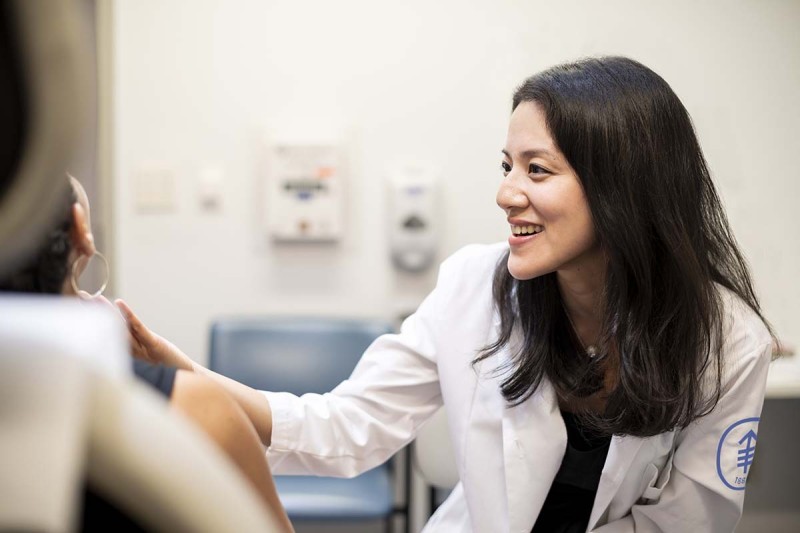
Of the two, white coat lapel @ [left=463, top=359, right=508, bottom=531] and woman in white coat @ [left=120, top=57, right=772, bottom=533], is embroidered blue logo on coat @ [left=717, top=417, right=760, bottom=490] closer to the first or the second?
woman in white coat @ [left=120, top=57, right=772, bottom=533]

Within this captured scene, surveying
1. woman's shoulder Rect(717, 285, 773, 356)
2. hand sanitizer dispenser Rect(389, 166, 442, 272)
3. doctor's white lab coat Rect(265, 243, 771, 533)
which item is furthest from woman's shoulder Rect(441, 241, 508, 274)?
hand sanitizer dispenser Rect(389, 166, 442, 272)

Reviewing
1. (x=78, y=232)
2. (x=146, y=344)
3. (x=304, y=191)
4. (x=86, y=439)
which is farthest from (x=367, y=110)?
(x=86, y=439)

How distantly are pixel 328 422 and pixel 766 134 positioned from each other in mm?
1959

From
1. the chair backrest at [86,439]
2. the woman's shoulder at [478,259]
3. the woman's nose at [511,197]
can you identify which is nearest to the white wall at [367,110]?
the woman's shoulder at [478,259]

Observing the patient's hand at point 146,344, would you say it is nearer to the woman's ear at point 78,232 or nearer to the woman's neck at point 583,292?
the woman's ear at point 78,232

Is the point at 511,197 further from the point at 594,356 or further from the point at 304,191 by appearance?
the point at 304,191

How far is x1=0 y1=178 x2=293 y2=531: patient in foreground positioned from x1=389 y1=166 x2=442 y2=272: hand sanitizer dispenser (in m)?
1.76

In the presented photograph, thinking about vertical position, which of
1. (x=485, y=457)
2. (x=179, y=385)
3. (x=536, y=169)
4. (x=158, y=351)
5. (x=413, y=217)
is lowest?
(x=485, y=457)

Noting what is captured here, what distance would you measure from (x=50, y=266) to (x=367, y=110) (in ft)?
6.56

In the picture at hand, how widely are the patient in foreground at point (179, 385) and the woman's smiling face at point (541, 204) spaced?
1.97ft

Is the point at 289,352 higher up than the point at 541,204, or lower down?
lower down

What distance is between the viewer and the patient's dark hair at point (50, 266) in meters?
0.56

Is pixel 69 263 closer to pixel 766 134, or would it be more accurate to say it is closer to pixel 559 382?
pixel 559 382

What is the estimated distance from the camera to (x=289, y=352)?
2.43 m
